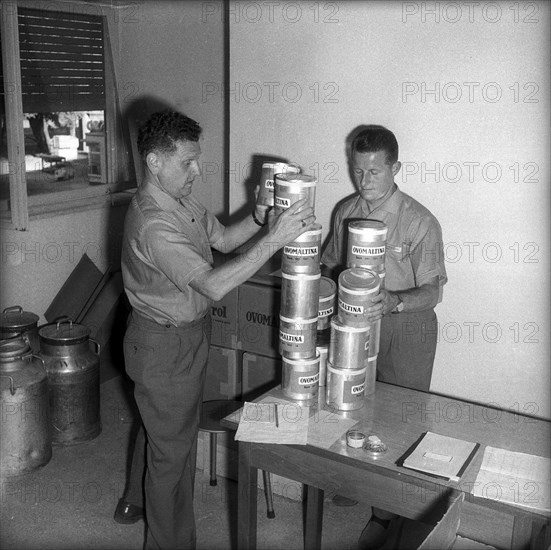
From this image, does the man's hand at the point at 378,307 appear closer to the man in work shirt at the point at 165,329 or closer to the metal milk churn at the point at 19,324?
the man in work shirt at the point at 165,329

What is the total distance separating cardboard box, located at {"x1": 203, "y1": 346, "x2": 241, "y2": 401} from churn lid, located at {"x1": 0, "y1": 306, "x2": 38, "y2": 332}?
113 centimetres

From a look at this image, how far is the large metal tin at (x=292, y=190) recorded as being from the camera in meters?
2.36

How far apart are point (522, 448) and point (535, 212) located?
1.38m

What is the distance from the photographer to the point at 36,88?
4.78m

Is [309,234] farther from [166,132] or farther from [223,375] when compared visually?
[223,375]

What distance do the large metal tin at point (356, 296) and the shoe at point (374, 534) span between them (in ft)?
3.60

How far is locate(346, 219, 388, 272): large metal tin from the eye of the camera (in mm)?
2559

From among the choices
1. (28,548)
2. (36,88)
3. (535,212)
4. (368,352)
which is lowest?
(28,548)

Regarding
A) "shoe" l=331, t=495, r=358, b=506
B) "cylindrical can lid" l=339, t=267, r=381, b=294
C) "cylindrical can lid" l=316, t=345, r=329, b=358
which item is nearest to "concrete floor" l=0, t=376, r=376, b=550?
"shoe" l=331, t=495, r=358, b=506

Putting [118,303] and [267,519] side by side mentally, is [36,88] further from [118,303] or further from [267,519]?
[267,519]

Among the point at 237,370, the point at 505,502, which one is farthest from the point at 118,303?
the point at 505,502

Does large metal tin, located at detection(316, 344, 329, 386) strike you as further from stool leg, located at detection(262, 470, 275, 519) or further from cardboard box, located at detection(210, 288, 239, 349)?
cardboard box, located at detection(210, 288, 239, 349)

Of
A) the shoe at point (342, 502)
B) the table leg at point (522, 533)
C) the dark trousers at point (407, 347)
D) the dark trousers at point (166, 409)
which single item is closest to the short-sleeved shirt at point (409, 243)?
the dark trousers at point (407, 347)

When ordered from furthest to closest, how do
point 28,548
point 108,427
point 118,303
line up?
point 118,303 → point 108,427 → point 28,548
